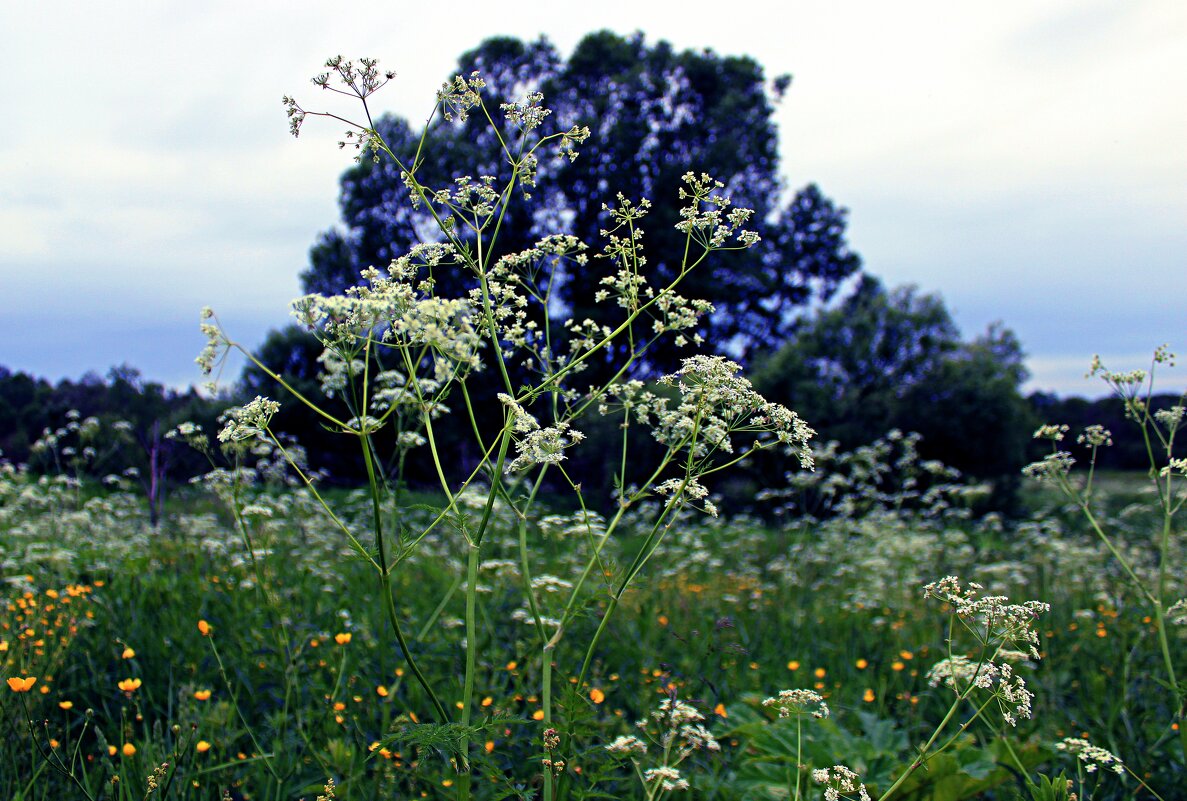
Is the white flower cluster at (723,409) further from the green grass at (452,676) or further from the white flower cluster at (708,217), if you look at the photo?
the green grass at (452,676)

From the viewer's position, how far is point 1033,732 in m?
4.02

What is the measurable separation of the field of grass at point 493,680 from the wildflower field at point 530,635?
26 mm

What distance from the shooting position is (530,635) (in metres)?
4.69

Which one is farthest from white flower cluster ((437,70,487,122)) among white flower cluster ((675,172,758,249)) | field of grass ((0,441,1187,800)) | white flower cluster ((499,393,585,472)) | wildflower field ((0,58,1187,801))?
field of grass ((0,441,1187,800))

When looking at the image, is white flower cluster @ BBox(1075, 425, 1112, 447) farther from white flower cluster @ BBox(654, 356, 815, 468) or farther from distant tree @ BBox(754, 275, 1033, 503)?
distant tree @ BBox(754, 275, 1033, 503)

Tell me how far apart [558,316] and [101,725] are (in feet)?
62.7

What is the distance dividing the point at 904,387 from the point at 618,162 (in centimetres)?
1084

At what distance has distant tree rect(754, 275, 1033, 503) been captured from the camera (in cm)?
1811

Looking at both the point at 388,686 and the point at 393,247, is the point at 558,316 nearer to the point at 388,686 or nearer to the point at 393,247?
the point at 393,247

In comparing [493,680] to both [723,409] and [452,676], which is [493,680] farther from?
[723,409]

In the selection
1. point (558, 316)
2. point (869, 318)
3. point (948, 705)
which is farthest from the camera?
point (558, 316)

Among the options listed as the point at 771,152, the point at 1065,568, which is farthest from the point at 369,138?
the point at 771,152

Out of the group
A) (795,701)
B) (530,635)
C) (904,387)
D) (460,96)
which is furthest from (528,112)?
(904,387)

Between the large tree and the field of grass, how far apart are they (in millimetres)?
17007
